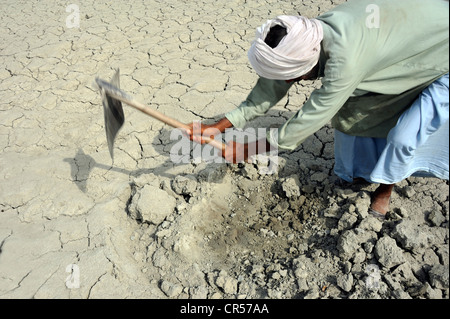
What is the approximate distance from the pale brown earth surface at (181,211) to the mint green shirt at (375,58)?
0.63m

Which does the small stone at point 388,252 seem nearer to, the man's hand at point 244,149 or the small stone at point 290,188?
the small stone at point 290,188

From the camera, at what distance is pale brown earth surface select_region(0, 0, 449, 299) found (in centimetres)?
178

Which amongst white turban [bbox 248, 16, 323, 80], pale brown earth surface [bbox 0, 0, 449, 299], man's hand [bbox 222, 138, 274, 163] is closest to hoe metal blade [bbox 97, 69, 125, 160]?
pale brown earth surface [bbox 0, 0, 449, 299]

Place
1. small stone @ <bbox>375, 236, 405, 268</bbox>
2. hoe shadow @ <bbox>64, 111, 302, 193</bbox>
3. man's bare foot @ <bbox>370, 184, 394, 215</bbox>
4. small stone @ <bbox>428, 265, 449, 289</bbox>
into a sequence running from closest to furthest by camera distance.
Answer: small stone @ <bbox>428, 265, 449, 289</bbox>, small stone @ <bbox>375, 236, 405, 268</bbox>, man's bare foot @ <bbox>370, 184, 394, 215</bbox>, hoe shadow @ <bbox>64, 111, 302, 193</bbox>

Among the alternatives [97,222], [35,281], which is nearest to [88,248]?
[97,222]

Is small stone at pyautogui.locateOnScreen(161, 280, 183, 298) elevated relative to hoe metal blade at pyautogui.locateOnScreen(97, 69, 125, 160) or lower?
lower

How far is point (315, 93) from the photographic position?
1509mm

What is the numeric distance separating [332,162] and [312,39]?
117 centimetres

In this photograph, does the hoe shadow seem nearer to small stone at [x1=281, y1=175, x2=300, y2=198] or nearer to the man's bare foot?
small stone at [x1=281, y1=175, x2=300, y2=198]

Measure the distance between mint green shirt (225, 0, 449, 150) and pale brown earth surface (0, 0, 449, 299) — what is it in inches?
24.9

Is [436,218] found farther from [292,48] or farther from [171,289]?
[171,289]

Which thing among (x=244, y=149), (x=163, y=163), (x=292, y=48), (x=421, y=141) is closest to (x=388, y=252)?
(x=421, y=141)

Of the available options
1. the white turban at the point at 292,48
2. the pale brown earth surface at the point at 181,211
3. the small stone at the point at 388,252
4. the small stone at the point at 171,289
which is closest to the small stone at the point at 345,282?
the pale brown earth surface at the point at 181,211

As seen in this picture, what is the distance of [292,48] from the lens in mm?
1382
